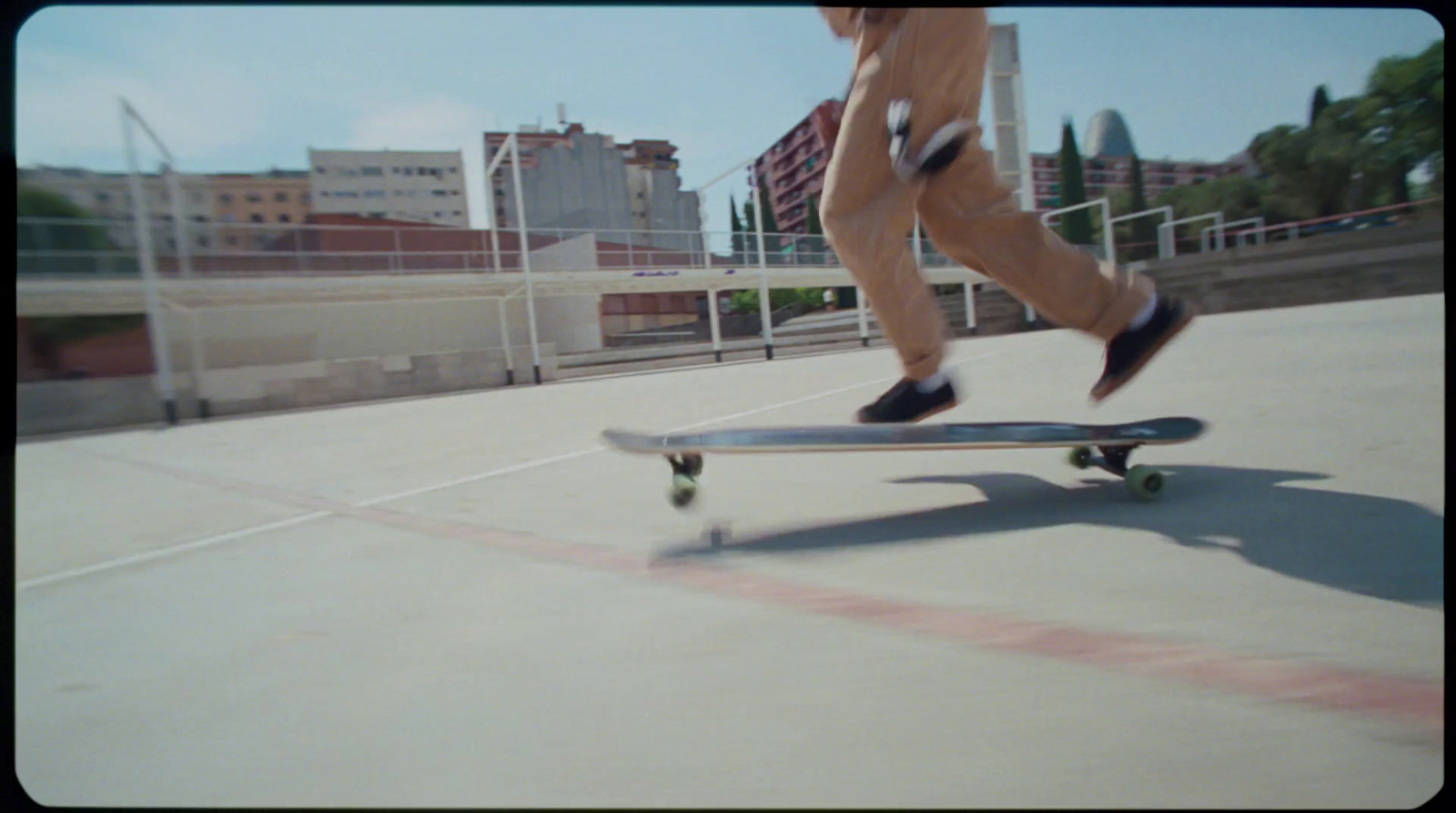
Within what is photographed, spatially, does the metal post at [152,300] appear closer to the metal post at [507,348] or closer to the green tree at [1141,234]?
the metal post at [507,348]

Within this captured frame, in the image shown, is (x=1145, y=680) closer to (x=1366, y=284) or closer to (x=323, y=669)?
(x=323, y=669)

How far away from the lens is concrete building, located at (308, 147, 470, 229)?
6.83 ft

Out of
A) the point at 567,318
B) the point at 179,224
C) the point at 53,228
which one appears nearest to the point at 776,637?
the point at 53,228

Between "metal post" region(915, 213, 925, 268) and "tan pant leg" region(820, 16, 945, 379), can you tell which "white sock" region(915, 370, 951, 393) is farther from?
"metal post" region(915, 213, 925, 268)

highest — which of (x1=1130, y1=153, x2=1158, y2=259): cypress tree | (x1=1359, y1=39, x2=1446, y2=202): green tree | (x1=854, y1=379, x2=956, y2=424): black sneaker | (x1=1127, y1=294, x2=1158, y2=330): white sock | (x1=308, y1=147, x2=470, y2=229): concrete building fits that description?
(x1=1130, y1=153, x2=1158, y2=259): cypress tree

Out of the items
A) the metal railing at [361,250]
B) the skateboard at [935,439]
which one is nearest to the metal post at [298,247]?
the metal railing at [361,250]

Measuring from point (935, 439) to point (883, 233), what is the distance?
0.55m

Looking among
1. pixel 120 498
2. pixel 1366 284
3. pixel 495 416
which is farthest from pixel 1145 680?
pixel 1366 284

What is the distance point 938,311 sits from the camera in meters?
2.02

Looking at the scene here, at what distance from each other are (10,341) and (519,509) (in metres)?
1.13

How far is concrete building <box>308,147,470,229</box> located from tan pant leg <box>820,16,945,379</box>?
1.18 m

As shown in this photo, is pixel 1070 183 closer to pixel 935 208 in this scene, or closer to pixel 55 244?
pixel 935 208

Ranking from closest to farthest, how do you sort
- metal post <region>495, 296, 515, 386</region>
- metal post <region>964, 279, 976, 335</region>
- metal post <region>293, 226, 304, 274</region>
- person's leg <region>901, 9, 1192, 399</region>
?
person's leg <region>901, 9, 1192, 399</region>, metal post <region>293, 226, 304, 274</region>, metal post <region>964, 279, 976, 335</region>, metal post <region>495, 296, 515, 386</region>

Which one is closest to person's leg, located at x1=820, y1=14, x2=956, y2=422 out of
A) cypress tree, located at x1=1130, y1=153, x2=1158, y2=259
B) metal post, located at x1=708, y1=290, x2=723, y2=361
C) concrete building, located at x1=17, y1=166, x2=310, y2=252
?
concrete building, located at x1=17, y1=166, x2=310, y2=252
